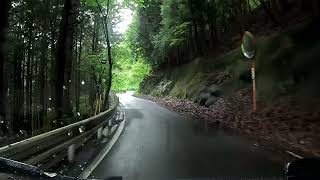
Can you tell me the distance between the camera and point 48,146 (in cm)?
926

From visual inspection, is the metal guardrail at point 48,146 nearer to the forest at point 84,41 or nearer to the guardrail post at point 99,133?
the forest at point 84,41

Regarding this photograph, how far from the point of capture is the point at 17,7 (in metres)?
28.4

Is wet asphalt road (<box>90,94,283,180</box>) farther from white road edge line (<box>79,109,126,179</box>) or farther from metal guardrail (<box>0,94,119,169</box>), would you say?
metal guardrail (<box>0,94,119,169</box>)

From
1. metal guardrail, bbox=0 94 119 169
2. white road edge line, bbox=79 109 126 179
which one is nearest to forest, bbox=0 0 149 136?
metal guardrail, bbox=0 94 119 169

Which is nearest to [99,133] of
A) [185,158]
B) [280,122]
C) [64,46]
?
[64,46]

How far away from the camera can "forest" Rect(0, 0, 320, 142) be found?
1845 cm

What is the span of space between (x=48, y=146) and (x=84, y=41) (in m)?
39.9

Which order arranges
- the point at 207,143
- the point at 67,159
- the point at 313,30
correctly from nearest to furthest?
the point at 67,159 < the point at 207,143 < the point at 313,30

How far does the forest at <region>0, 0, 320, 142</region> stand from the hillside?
234 cm

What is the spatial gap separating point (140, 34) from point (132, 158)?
60.4 m

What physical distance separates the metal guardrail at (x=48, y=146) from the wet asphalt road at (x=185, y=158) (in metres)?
0.96

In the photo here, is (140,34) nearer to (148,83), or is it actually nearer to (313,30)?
(148,83)

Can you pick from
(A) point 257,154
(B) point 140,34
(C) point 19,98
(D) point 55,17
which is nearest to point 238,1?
(D) point 55,17

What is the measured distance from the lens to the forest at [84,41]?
60.5 feet
